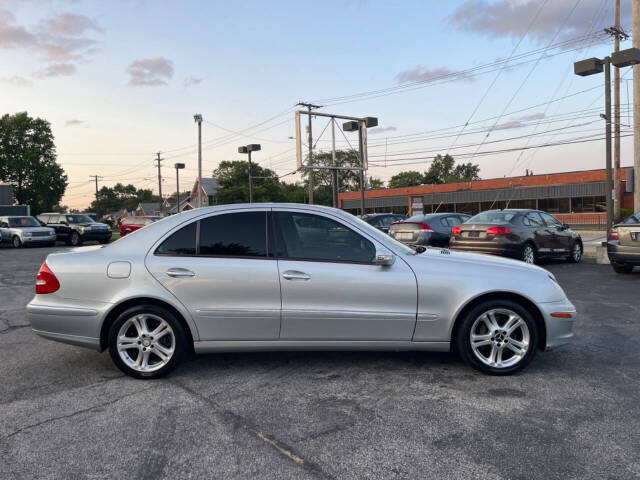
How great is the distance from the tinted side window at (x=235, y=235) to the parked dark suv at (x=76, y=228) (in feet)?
83.2

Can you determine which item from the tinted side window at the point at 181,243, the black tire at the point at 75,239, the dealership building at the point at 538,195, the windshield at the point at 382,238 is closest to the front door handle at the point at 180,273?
the tinted side window at the point at 181,243

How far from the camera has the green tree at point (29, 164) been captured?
59938 millimetres

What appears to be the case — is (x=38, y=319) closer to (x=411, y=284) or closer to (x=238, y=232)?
(x=238, y=232)

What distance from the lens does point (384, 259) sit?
4391 mm

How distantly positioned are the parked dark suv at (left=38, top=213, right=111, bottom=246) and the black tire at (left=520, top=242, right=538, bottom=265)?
73.2ft

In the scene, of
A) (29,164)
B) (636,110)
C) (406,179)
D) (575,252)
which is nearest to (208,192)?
(29,164)

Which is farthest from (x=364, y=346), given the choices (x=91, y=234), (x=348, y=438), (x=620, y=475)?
(x=91, y=234)

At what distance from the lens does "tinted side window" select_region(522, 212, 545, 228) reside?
12875mm

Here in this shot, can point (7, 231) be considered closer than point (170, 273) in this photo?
No

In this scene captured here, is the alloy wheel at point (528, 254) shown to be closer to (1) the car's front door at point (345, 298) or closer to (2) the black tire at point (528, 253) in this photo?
(2) the black tire at point (528, 253)

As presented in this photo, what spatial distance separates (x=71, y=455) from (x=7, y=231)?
2726 cm

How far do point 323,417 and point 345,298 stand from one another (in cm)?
108

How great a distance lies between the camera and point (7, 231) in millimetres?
26266

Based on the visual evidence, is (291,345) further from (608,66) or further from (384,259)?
(608,66)
